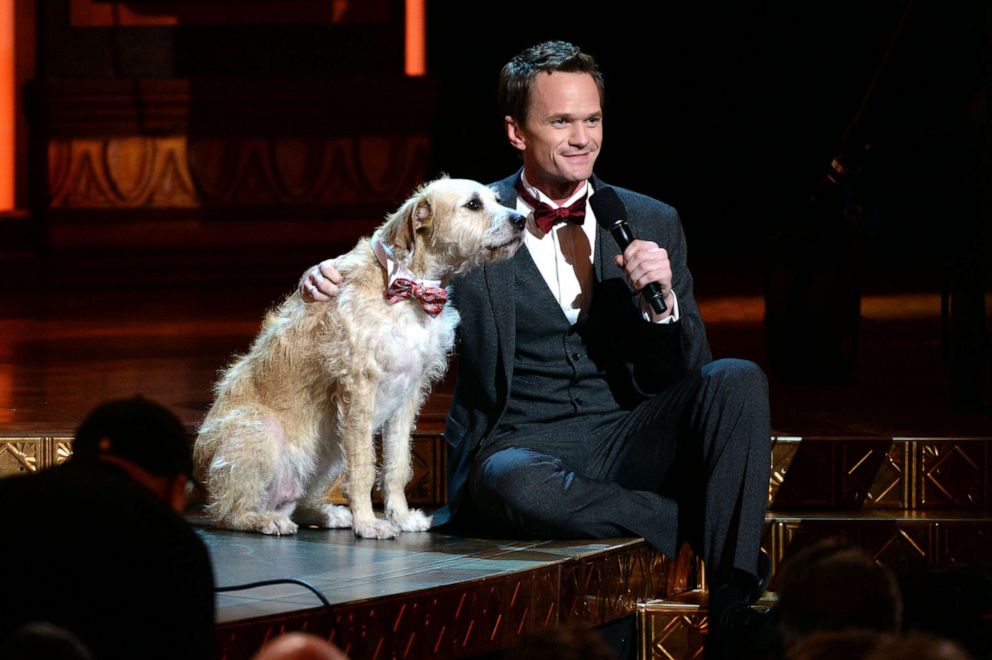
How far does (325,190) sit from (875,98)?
5.09m

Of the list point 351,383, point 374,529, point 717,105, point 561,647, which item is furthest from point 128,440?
point 717,105

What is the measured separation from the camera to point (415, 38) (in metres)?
10.4

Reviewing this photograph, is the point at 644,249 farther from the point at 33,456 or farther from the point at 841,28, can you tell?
the point at 841,28

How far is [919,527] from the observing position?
4.05 meters

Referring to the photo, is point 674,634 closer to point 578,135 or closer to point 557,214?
point 557,214

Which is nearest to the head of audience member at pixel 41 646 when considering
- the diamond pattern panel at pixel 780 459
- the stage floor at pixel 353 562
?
the stage floor at pixel 353 562

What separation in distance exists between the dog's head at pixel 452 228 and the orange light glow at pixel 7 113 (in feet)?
23.2

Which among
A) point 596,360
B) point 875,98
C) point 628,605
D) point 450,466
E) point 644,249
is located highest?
point 875,98

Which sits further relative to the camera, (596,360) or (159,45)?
(159,45)

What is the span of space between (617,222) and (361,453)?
82cm

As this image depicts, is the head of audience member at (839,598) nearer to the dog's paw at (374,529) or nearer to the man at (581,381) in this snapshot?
the man at (581,381)

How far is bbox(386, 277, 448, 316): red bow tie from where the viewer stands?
142 inches

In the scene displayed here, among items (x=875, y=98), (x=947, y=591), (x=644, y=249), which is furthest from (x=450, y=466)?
(x=875, y=98)

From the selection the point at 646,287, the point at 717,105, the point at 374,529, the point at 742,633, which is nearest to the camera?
the point at 742,633
